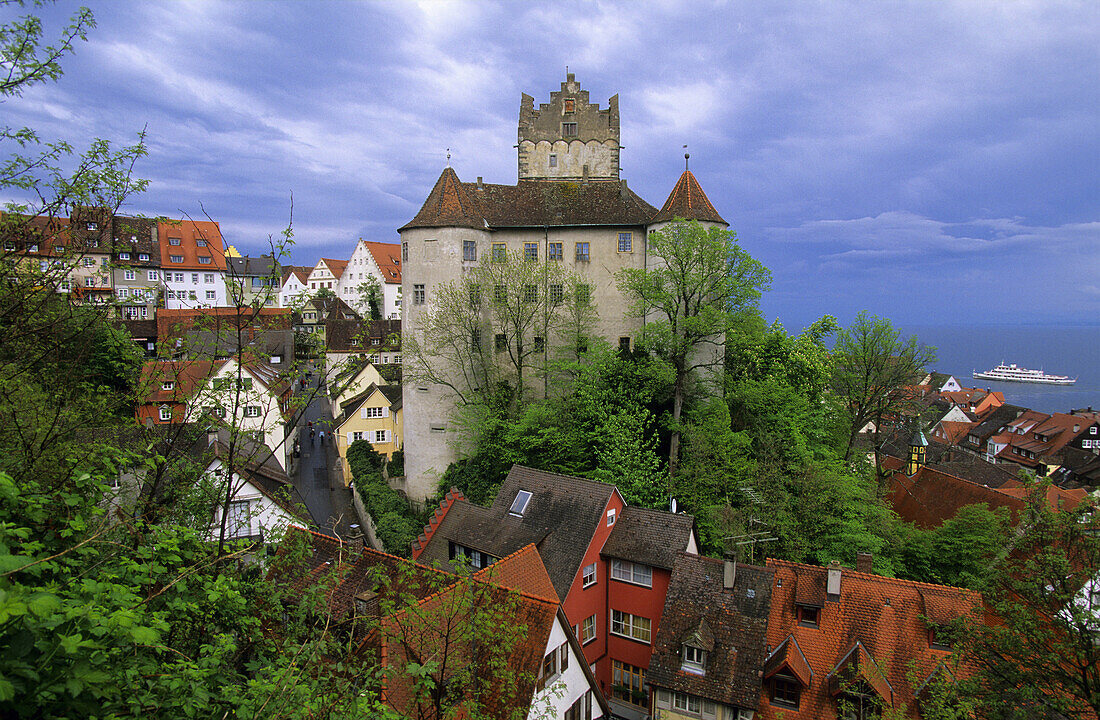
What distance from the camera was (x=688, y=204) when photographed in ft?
94.8

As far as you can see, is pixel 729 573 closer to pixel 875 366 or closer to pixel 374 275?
pixel 875 366

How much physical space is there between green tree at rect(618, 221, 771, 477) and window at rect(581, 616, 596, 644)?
840 cm

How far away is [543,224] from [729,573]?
67.1ft

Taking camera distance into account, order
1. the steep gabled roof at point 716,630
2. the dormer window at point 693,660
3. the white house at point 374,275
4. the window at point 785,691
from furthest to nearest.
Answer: the white house at point 374,275, the dormer window at point 693,660, the steep gabled roof at point 716,630, the window at point 785,691

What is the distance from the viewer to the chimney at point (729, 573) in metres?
17.3

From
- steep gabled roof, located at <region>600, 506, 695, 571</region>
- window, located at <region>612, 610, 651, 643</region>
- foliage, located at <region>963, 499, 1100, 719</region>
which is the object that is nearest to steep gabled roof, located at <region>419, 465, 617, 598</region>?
steep gabled roof, located at <region>600, 506, 695, 571</region>

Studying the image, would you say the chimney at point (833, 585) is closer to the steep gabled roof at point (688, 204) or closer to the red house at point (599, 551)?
the red house at point (599, 551)

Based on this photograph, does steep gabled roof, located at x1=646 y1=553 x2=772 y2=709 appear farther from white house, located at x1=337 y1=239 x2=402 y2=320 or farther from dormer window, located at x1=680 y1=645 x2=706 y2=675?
white house, located at x1=337 y1=239 x2=402 y2=320

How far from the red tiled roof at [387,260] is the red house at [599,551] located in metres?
69.4

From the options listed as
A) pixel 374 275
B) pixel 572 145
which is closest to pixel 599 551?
pixel 572 145

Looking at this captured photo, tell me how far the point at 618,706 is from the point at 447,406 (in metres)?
16.2

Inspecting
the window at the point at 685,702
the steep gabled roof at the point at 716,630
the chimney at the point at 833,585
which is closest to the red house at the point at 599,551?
the steep gabled roof at the point at 716,630

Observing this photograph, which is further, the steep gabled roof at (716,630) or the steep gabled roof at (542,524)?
the steep gabled roof at (542,524)

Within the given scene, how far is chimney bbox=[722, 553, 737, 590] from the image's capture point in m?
17.3
